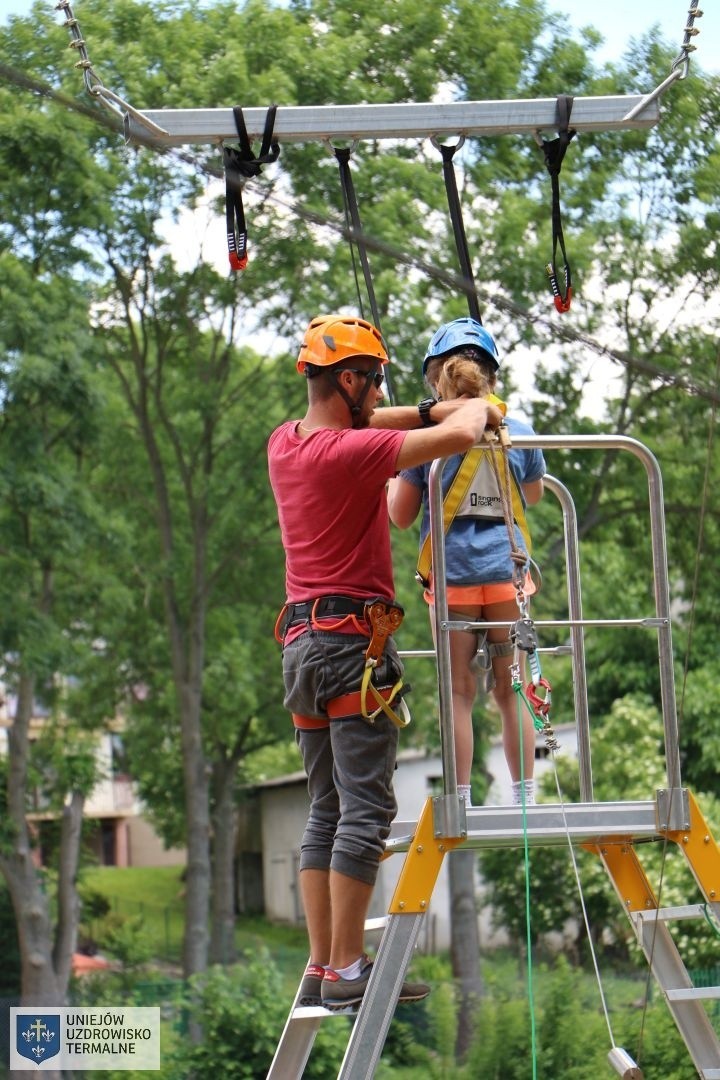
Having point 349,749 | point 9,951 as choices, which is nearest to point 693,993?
point 349,749

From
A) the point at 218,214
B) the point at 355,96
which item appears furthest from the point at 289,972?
the point at 355,96

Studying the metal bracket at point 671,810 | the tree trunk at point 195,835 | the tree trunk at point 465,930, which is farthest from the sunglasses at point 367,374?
the tree trunk at point 465,930

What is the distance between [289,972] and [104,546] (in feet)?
35.3

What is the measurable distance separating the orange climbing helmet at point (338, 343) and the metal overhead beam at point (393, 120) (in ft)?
3.64

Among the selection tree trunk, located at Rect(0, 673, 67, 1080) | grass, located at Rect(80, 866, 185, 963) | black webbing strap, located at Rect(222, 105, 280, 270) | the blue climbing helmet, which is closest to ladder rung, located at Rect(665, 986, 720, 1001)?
the blue climbing helmet

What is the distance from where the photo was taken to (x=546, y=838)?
429cm

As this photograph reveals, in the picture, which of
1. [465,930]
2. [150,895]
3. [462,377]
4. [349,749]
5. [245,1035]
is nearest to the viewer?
[349,749]

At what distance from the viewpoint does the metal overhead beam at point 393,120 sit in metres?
5.22

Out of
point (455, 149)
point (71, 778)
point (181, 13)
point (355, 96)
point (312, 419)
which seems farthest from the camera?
point (71, 778)

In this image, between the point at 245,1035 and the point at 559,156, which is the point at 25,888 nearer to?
the point at 245,1035

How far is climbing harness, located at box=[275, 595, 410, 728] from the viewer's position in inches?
166

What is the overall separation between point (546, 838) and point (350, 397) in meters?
1.31

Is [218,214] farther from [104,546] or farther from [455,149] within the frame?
[455,149]

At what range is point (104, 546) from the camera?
19.4 meters
